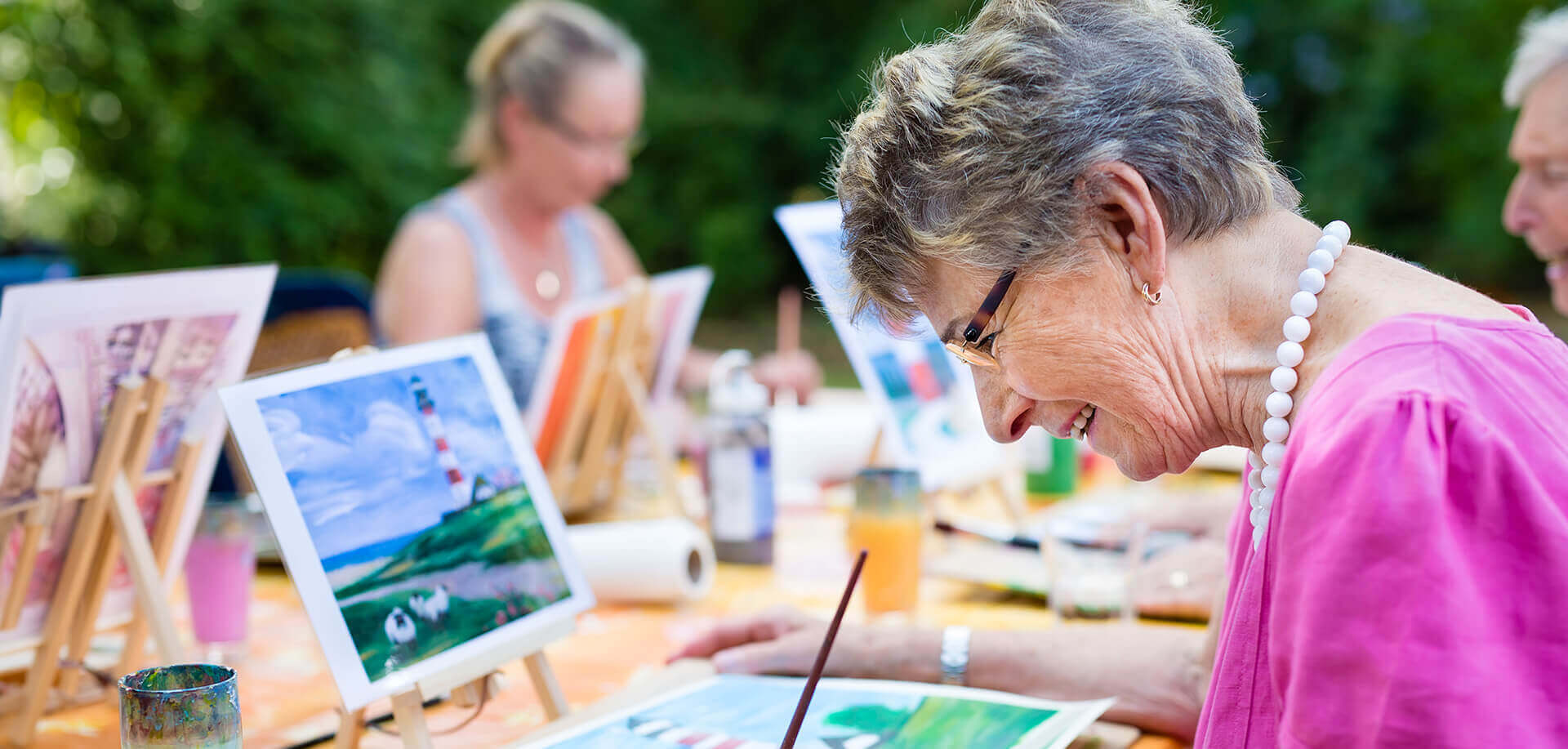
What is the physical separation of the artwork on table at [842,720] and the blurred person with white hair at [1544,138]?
5.63 ft

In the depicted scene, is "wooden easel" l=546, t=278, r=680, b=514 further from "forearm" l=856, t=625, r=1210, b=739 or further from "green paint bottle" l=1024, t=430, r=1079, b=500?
"forearm" l=856, t=625, r=1210, b=739

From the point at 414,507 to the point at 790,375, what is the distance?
174cm

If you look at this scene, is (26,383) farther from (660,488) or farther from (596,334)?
(660,488)

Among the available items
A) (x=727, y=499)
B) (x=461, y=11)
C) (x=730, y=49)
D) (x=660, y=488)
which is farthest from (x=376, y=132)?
(x=727, y=499)

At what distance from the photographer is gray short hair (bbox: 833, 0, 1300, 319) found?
94cm

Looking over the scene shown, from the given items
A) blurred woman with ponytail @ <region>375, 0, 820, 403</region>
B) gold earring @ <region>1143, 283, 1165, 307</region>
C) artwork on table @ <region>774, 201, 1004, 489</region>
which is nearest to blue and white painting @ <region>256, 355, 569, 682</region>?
gold earring @ <region>1143, 283, 1165, 307</region>

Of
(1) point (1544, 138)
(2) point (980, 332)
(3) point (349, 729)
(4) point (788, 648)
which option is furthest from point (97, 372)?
(1) point (1544, 138)

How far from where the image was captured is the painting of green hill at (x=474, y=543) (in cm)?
115

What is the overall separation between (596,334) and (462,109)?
22.1 ft

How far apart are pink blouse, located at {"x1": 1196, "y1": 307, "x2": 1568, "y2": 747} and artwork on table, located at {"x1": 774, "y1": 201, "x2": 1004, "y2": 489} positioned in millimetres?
1284

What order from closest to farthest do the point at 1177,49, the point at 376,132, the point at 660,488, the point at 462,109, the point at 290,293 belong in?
the point at 1177,49 < the point at 660,488 < the point at 290,293 < the point at 376,132 < the point at 462,109

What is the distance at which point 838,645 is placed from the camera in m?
1.36

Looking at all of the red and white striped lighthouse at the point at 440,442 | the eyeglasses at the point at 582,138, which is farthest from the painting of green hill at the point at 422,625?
the eyeglasses at the point at 582,138

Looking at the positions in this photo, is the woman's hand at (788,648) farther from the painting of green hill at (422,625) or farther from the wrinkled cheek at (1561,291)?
the wrinkled cheek at (1561,291)
